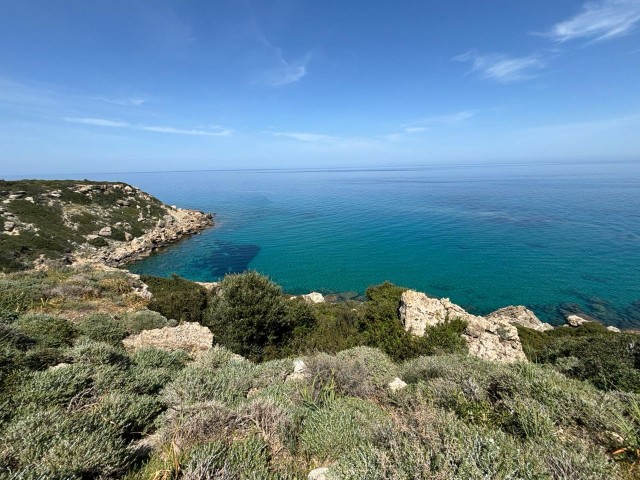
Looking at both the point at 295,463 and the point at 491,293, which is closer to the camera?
the point at 295,463

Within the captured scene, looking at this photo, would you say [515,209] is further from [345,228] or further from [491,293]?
[491,293]

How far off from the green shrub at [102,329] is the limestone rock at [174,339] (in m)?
0.33

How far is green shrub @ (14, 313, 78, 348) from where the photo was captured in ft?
22.6

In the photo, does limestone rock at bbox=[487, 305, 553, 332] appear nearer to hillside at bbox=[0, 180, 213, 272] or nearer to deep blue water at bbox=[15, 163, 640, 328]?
deep blue water at bbox=[15, 163, 640, 328]

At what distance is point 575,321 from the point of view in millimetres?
19953

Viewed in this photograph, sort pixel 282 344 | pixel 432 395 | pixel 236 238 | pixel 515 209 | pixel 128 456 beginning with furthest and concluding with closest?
pixel 515 209 < pixel 236 238 < pixel 282 344 < pixel 432 395 < pixel 128 456

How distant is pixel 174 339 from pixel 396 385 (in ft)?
26.0

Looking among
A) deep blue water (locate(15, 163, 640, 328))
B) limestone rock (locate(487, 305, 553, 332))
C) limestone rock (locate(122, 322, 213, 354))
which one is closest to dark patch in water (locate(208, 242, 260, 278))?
deep blue water (locate(15, 163, 640, 328))

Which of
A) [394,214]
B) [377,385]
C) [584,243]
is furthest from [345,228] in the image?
[377,385]

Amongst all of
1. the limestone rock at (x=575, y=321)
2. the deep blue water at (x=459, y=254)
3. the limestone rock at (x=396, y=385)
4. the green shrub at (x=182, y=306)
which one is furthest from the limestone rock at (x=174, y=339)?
the limestone rock at (x=575, y=321)

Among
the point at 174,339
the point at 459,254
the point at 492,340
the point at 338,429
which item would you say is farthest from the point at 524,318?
the point at 174,339

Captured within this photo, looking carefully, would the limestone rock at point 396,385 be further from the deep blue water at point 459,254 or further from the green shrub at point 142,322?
the deep blue water at point 459,254

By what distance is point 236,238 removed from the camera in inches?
1822

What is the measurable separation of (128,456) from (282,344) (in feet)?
28.9
